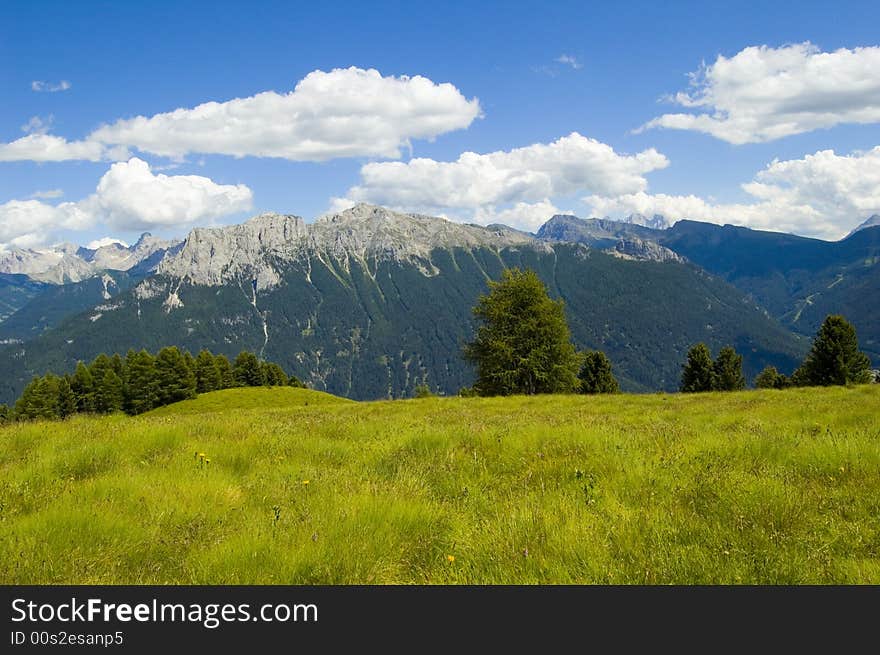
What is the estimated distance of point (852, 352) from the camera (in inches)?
2357

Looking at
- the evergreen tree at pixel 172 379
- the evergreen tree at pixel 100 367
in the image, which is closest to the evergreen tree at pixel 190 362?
the evergreen tree at pixel 172 379

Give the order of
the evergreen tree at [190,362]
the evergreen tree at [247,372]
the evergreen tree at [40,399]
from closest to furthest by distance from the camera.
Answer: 1. the evergreen tree at [40,399]
2. the evergreen tree at [190,362]
3. the evergreen tree at [247,372]

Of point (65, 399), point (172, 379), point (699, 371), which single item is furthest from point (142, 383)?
point (699, 371)

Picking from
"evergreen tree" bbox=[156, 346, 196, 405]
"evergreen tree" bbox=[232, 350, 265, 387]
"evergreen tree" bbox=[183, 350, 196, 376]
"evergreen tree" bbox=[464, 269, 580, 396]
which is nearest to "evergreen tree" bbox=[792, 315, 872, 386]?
"evergreen tree" bbox=[464, 269, 580, 396]

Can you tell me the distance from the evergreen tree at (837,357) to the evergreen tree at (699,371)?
1283 cm

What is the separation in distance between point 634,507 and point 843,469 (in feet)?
11.6

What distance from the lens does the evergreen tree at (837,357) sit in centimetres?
5912

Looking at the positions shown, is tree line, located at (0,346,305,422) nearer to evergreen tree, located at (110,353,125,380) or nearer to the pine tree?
evergreen tree, located at (110,353,125,380)

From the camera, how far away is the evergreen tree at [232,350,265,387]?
114 metres

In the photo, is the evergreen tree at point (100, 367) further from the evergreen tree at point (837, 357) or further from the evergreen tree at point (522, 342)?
the evergreen tree at point (837, 357)

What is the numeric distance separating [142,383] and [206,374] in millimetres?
15181

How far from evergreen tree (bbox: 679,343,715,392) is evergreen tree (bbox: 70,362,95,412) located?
10187 cm
